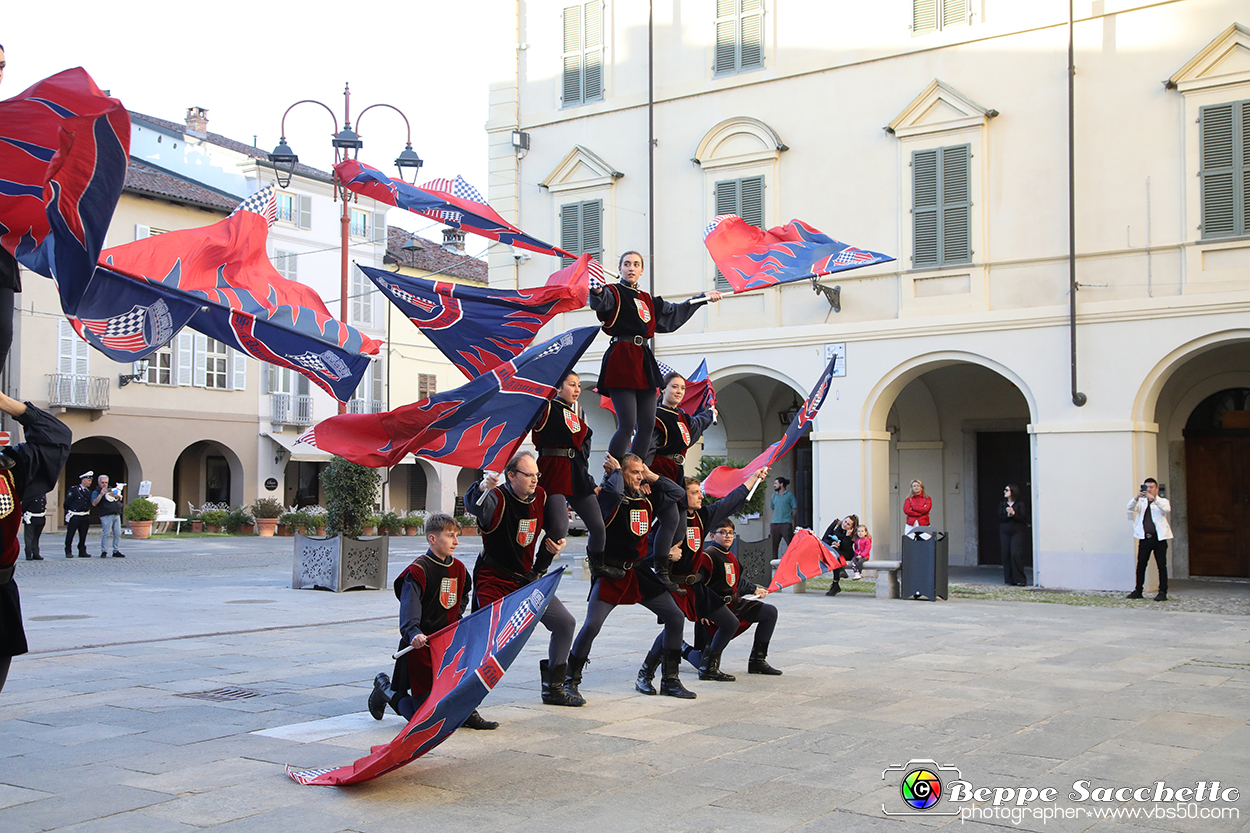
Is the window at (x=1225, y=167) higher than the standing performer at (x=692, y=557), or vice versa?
the window at (x=1225, y=167)

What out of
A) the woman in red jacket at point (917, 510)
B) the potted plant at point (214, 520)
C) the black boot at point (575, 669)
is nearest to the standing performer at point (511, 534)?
the black boot at point (575, 669)

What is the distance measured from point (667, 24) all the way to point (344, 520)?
11203 mm

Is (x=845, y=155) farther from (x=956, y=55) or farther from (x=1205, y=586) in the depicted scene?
(x=1205, y=586)

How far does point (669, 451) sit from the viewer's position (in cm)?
912

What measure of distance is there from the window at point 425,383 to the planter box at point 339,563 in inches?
1058

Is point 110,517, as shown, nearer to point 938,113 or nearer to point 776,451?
point 938,113

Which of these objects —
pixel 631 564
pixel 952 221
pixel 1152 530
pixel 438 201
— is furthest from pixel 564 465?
pixel 952 221

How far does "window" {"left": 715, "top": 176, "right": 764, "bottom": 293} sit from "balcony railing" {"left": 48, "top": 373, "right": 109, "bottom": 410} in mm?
22358

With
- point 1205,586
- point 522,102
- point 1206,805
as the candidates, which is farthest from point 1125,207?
point 1206,805

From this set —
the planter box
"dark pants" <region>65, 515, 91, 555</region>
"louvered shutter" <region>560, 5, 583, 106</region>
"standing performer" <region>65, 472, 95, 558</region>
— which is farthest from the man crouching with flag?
"standing performer" <region>65, 472, 95, 558</region>

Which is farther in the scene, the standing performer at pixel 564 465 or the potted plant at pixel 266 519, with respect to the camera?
the potted plant at pixel 266 519

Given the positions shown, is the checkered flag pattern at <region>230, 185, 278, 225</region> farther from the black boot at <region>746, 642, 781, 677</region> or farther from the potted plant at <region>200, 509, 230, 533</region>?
the potted plant at <region>200, 509, 230, 533</region>

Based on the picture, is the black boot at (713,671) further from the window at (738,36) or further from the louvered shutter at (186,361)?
the louvered shutter at (186,361)

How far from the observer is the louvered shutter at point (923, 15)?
63.8 ft
